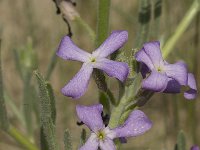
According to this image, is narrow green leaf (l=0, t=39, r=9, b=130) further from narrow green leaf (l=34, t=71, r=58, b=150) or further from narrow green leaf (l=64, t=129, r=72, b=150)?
narrow green leaf (l=64, t=129, r=72, b=150)

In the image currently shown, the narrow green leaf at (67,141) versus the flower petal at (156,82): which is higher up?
the flower petal at (156,82)

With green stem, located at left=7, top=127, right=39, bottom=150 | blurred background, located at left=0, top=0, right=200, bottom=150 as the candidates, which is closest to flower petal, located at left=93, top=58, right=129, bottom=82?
green stem, located at left=7, top=127, right=39, bottom=150

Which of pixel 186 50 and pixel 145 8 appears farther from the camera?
pixel 186 50

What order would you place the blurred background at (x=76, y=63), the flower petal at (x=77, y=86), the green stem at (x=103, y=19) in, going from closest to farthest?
the flower petal at (x=77, y=86), the green stem at (x=103, y=19), the blurred background at (x=76, y=63)

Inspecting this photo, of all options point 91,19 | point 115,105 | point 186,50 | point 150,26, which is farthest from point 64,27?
point 115,105

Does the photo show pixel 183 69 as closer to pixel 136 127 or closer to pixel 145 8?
Answer: pixel 136 127

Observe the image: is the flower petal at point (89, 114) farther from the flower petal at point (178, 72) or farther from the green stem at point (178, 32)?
the green stem at point (178, 32)

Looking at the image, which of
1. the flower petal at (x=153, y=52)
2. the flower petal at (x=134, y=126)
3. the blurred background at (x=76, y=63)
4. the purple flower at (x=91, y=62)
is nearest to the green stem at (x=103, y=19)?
the purple flower at (x=91, y=62)
